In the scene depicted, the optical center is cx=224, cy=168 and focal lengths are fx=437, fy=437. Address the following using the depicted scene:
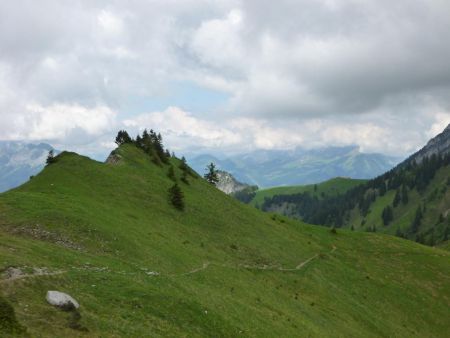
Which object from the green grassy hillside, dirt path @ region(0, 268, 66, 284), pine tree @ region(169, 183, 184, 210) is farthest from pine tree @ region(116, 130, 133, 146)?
dirt path @ region(0, 268, 66, 284)

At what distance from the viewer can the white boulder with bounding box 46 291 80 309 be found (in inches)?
963

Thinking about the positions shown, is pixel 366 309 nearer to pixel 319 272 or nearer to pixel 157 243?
pixel 319 272

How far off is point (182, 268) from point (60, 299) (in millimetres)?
21780

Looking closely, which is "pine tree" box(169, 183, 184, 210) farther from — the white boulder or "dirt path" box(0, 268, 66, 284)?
the white boulder

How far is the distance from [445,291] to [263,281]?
43528mm

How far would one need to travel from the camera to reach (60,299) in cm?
2467

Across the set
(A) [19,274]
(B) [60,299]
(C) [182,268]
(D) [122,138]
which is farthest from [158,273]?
(D) [122,138]

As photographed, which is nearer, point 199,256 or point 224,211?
point 199,256

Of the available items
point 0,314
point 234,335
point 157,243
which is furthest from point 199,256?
point 0,314

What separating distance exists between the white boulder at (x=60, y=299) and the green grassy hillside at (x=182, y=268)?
49 centimetres

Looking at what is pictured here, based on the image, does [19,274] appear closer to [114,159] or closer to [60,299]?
[60,299]

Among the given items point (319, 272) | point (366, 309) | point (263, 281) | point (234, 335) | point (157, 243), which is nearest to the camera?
point (234, 335)

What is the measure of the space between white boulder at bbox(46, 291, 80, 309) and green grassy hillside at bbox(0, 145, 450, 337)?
49 cm

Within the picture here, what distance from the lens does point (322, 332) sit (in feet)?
145
